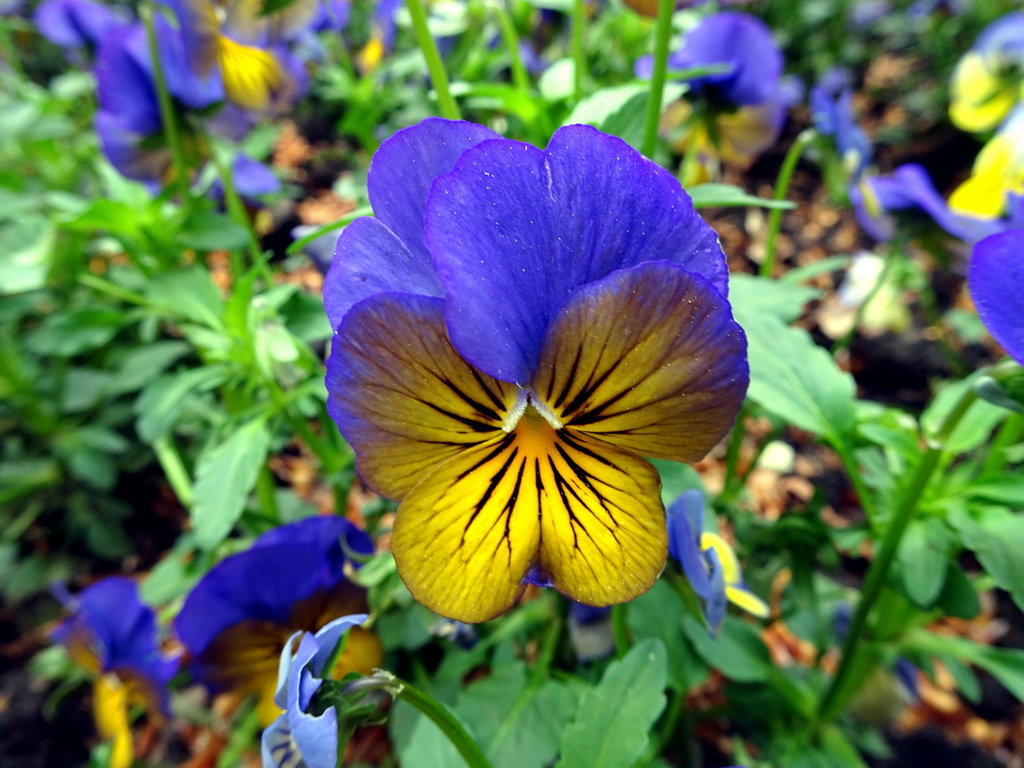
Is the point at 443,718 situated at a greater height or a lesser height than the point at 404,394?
lesser

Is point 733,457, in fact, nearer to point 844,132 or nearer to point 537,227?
point 844,132

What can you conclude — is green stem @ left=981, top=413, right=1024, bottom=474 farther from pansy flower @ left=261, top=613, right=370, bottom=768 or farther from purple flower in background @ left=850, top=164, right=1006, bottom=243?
pansy flower @ left=261, top=613, right=370, bottom=768

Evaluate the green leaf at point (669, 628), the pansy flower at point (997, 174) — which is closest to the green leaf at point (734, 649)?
the green leaf at point (669, 628)

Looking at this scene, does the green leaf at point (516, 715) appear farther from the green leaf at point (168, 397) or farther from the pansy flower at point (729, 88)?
the pansy flower at point (729, 88)

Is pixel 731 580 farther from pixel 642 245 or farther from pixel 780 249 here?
pixel 780 249

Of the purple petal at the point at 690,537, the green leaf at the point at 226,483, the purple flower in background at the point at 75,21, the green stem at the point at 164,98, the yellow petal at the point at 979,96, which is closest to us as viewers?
the purple petal at the point at 690,537

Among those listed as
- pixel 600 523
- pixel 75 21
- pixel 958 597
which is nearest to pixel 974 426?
pixel 958 597
